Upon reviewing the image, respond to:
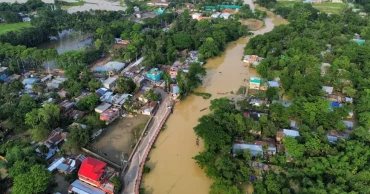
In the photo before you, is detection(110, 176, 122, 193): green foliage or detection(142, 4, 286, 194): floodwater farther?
detection(142, 4, 286, 194): floodwater

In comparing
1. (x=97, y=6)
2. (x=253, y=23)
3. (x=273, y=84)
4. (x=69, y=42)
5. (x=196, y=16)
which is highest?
(x=97, y=6)

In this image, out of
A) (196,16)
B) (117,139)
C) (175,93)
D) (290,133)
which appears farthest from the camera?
(196,16)

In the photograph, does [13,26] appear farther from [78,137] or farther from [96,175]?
[96,175]

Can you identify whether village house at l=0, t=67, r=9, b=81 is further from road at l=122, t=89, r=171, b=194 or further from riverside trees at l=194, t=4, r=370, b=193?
riverside trees at l=194, t=4, r=370, b=193

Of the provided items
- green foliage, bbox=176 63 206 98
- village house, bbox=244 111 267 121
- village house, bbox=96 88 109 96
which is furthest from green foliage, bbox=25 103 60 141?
village house, bbox=244 111 267 121

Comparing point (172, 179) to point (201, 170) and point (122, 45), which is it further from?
point (122, 45)

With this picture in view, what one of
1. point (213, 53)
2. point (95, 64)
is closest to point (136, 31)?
point (95, 64)

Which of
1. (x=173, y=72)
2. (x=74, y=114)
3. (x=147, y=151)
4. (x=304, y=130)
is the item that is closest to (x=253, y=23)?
(x=173, y=72)
